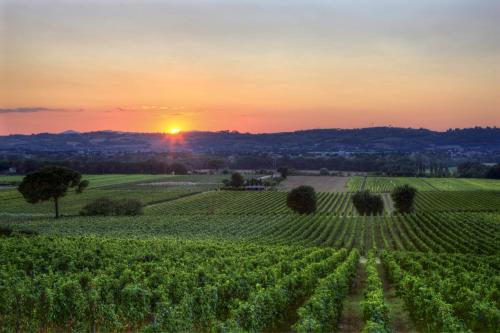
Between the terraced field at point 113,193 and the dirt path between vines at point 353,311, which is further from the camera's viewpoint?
the terraced field at point 113,193

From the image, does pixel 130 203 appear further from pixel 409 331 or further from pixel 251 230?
pixel 409 331

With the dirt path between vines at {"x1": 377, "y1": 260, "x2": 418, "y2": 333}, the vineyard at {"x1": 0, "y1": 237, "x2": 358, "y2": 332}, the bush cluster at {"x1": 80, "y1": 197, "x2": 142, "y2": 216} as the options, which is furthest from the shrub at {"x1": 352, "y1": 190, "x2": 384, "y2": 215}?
the vineyard at {"x1": 0, "y1": 237, "x2": 358, "y2": 332}

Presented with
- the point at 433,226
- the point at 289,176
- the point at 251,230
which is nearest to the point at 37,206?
the point at 251,230

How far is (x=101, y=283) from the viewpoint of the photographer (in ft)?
66.0

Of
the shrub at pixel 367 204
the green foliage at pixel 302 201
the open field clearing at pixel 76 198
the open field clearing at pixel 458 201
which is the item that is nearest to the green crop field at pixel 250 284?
the green foliage at pixel 302 201

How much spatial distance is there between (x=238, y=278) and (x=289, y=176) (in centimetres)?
14729

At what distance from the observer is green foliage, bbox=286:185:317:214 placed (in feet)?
263

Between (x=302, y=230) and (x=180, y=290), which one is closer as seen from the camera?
(x=180, y=290)

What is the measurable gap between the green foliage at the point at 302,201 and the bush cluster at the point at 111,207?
22.9 meters

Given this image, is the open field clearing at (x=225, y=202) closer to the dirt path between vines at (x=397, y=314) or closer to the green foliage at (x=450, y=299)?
the green foliage at (x=450, y=299)

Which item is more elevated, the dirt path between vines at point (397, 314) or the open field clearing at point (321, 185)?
the dirt path between vines at point (397, 314)

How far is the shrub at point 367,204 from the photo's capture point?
82438 mm

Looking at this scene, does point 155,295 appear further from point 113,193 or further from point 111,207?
point 113,193

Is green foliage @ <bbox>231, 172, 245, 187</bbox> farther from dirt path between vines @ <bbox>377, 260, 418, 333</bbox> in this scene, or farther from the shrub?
dirt path between vines @ <bbox>377, 260, 418, 333</bbox>
